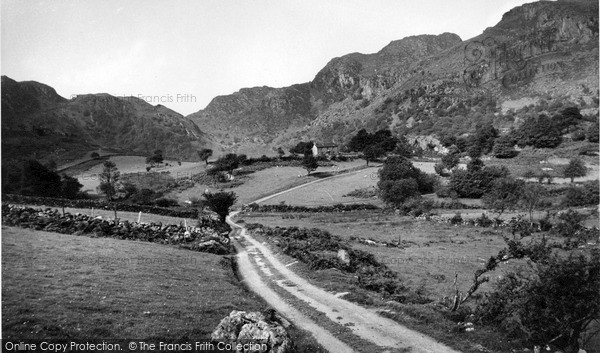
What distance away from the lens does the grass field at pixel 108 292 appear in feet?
48.3

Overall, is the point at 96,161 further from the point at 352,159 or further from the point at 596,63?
the point at 596,63

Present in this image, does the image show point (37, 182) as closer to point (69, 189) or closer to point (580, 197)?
point (69, 189)

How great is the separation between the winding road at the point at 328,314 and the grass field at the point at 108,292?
1.22 meters

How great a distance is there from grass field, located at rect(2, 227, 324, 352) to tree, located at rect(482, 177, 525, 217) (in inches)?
2092

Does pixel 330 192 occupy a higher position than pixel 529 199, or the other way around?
pixel 330 192

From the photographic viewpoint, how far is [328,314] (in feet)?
67.2

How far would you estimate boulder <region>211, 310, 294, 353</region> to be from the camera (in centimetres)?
1448

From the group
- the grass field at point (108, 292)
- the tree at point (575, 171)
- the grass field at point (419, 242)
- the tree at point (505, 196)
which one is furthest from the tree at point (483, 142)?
the grass field at point (108, 292)

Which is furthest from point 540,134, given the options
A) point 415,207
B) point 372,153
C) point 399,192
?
point 415,207

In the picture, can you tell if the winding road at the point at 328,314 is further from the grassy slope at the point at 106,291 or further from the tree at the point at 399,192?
the tree at the point at 399,192

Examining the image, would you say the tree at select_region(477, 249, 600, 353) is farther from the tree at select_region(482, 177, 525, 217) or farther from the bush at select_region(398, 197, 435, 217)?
the bush at select_region(398, 197, 435, 217)

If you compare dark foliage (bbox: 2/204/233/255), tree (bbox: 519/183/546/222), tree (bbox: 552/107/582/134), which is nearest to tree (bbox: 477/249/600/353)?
dark foliage (bbox: 2/204/233/255)

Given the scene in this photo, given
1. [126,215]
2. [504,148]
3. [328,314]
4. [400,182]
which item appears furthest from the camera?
[504,148]

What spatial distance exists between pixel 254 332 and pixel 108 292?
9468 millimetres
